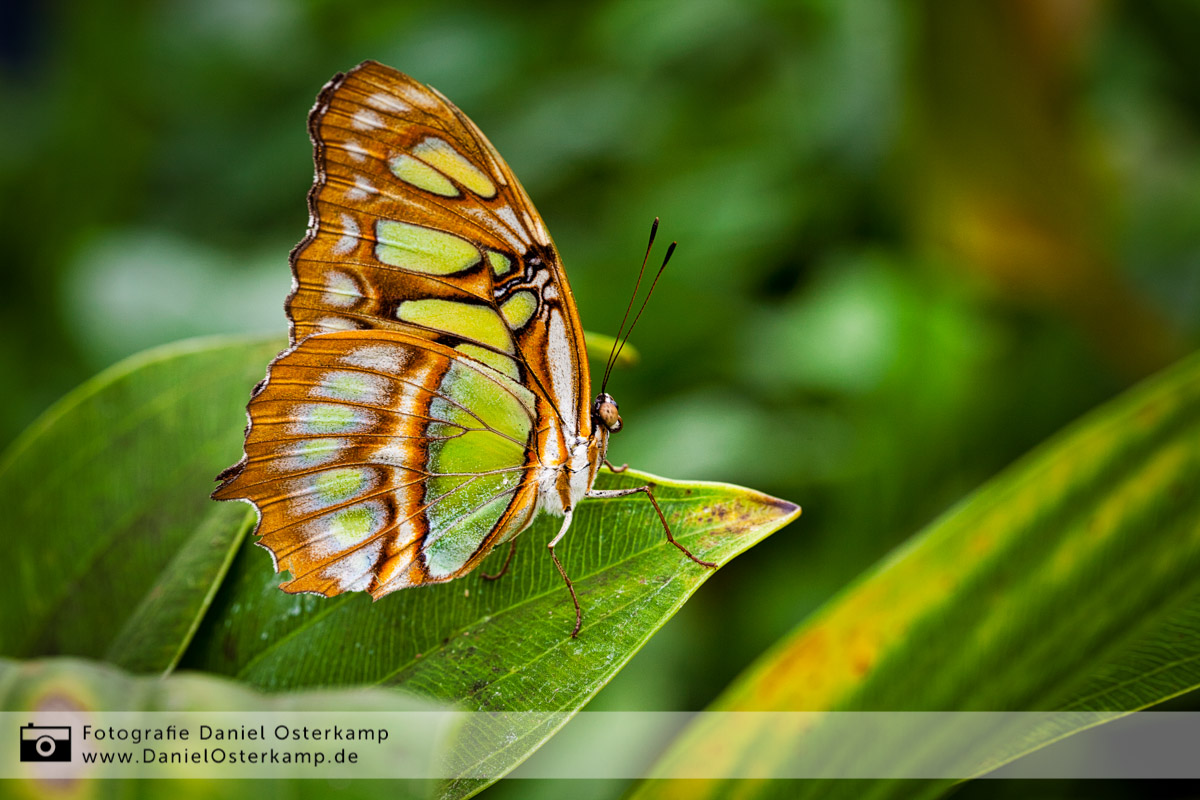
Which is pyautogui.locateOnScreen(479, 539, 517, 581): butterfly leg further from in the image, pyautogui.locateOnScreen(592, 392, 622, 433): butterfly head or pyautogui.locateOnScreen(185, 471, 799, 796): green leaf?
pyautogui.locateOnScreen(592, 392, 622, 433): butterfly head

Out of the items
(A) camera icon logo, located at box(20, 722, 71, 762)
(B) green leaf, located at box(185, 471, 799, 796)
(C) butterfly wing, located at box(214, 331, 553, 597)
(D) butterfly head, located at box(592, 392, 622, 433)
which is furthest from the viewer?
(D) butterfly head, located at box(592, 392, 622, 433)

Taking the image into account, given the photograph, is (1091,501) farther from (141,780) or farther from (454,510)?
(141,780)

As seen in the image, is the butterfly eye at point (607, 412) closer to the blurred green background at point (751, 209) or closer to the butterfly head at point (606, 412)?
the butterfly head at point (606, 412)

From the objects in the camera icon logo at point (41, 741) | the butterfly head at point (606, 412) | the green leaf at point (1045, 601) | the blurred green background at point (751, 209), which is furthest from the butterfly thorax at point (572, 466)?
the blurred green background at point (751, 209)

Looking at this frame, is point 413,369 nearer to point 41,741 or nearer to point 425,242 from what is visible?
point 425,242

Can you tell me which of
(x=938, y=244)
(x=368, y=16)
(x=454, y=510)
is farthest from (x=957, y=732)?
(x=368, y=16)

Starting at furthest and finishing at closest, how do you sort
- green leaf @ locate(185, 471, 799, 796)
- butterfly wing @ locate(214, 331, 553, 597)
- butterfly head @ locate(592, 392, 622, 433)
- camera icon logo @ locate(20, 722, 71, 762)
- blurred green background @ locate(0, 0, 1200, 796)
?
1. blurred green background @ locate(0, 0, 1200, 796)
2. butterfly head @ locate(592, 392, 622, 433)
3. butterfly wing @ locate(214, 331, 553, 597)
4. green leaf @ locate(185, 471, 799, 796)
5. camera icon logo @ locate(20, 722, 71, 762)

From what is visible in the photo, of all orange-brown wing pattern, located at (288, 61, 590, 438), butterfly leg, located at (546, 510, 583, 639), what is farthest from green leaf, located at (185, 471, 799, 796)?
orange-brown wing pattern, located at (288, 61, 590, 438)
